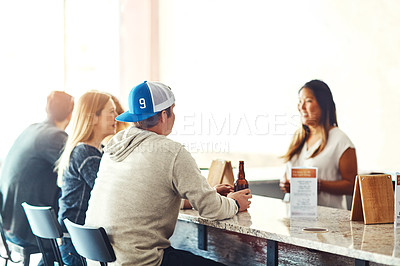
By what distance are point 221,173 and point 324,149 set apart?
0.71 metres

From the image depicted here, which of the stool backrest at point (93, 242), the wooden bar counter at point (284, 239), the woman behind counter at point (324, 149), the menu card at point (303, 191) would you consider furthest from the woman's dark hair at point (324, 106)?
the stool backrest at point (93, 242)

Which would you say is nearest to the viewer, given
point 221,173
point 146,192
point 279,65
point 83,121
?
point 146,192

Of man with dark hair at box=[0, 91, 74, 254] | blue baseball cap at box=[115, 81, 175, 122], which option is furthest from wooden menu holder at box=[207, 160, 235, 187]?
man with dark hair at box=[0, 91, 74, 254]

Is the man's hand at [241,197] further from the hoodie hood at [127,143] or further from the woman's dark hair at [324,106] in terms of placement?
the woman's dark hair at [324,106]

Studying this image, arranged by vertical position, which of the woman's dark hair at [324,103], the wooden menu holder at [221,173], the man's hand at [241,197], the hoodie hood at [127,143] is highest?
the woman's dark hair at [324,103]

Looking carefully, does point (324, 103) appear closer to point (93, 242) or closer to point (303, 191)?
point (303, 191)

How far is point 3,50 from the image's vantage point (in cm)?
436

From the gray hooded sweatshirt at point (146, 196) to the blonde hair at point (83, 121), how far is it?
2.07 ft

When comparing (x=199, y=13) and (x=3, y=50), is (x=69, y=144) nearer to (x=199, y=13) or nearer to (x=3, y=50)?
(x=3, y=50)

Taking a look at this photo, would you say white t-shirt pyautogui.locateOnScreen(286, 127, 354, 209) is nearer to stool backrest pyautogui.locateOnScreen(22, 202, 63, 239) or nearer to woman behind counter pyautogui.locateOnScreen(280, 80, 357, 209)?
woman behind counter pyautogui.locateOnScreen(280, 80, 357, 209)

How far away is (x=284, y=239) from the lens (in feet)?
5.40

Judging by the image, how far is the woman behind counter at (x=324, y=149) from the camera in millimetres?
2691

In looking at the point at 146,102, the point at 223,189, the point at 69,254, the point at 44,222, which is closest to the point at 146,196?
the point at 146,102

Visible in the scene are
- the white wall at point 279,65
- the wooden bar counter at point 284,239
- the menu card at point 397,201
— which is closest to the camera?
the wooden bar counter at point 284,239
